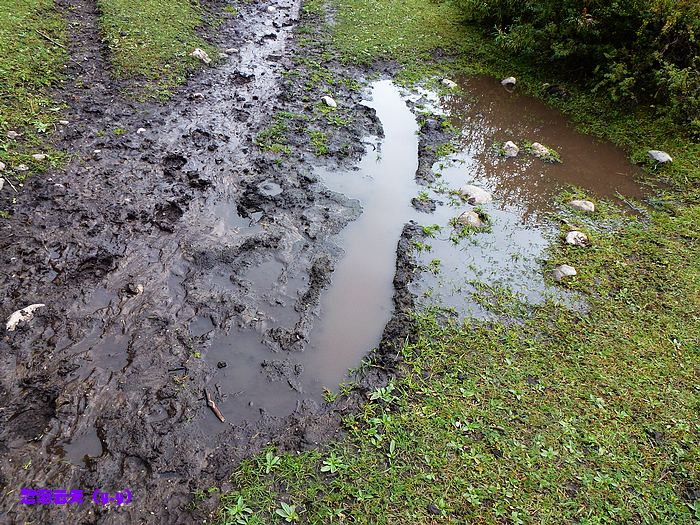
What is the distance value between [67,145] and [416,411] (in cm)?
637

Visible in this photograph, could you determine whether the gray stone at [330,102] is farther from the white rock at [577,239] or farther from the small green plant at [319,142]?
the white rock at [577,239]

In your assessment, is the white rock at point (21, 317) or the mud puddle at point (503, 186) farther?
the mud puddle at point (503, 186)

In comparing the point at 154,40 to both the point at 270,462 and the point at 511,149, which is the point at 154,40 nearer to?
the point at 511,149

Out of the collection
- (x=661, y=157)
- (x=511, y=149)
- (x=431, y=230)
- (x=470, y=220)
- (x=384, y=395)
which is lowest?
(x=384, y=395)

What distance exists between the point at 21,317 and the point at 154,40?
24.8 feet

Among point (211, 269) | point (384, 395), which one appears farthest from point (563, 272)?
point (211, 269)

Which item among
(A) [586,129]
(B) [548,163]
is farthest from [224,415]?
(A) [586,129]

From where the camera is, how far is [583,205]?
675 centimetres

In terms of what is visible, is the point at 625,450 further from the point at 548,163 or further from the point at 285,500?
the point at 548,163

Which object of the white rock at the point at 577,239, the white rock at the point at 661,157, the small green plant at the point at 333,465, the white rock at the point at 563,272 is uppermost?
the white rock at the point at 661,157

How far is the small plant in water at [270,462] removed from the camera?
3.62 m

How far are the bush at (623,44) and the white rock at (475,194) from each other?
415 centimetres

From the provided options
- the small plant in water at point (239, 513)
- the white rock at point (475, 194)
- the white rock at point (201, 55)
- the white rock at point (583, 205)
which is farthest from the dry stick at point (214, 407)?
the white rock at point (201, 55)

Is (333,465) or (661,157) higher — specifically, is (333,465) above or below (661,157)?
below
